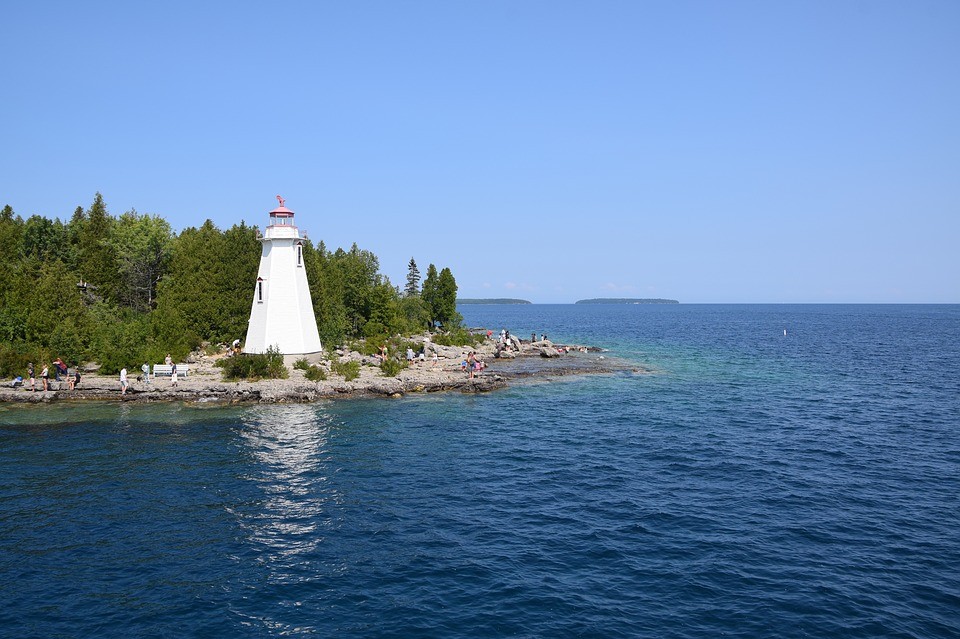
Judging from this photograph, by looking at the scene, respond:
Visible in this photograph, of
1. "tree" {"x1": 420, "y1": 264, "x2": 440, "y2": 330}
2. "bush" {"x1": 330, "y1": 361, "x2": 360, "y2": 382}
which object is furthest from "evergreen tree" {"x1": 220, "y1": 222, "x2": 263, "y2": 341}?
"tree" {"x1": 420, "y1": 264, "x2": 440, "y2": 330}

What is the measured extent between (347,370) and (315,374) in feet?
8.63

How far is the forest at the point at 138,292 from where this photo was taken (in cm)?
4784

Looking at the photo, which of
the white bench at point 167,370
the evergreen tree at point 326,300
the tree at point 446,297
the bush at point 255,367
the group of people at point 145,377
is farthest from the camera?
the tree at point 446,297

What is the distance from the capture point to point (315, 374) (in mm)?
44969

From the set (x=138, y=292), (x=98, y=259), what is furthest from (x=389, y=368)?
(x=98, y=259)

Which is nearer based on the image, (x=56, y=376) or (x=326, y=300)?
(x=56, y=376)

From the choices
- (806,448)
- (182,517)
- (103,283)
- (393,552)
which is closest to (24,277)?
(103,283)

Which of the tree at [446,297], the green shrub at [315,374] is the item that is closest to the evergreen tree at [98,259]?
the green shrub at [315,374]

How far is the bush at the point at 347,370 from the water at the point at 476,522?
786cm

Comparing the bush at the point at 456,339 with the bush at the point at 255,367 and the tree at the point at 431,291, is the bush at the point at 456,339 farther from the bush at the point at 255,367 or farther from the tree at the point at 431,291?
the bush at the point at 255,367

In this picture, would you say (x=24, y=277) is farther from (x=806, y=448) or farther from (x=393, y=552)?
(x=806, y=448)

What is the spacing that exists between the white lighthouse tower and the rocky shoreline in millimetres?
2621

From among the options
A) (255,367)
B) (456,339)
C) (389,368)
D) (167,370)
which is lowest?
(389,368)

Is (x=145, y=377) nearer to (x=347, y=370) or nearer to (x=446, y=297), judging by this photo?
(x=347, y=370)
